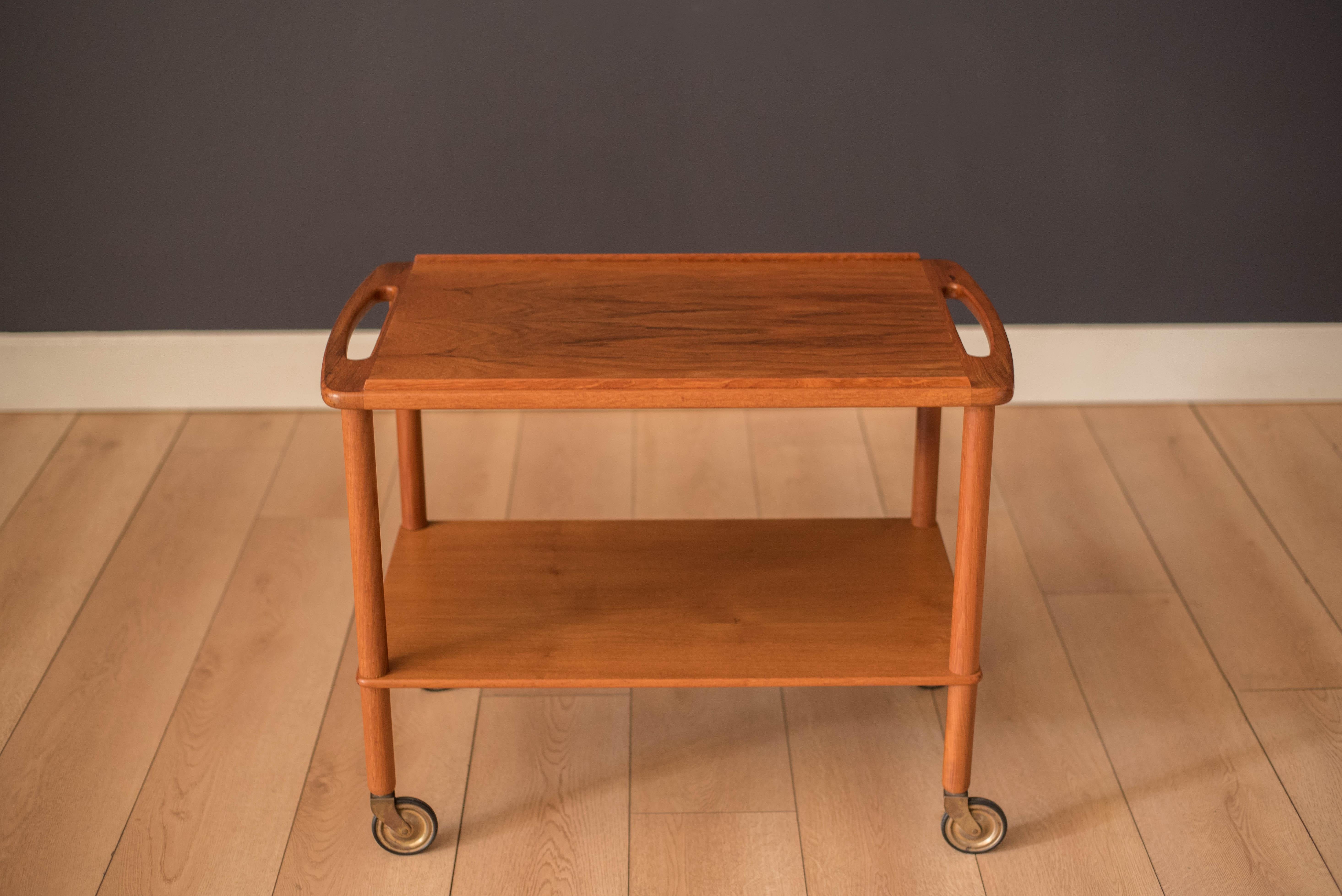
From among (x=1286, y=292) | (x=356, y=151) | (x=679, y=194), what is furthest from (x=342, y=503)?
(x=1286, y=292)

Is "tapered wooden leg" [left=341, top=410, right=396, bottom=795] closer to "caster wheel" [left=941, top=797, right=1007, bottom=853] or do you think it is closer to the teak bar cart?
the teak bar cart

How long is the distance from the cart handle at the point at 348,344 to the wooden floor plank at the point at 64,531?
825mm

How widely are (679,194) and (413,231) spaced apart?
529 millimetres

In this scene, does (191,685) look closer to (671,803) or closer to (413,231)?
(671,803)

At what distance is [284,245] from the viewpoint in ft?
8.09

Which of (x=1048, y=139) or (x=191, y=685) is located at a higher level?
(x=1048, y=139)

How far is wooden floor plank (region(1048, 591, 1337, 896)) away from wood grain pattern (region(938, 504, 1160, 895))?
2cm

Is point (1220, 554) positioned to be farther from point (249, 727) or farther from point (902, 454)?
point (249, 727)

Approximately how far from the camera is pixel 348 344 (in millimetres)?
1418

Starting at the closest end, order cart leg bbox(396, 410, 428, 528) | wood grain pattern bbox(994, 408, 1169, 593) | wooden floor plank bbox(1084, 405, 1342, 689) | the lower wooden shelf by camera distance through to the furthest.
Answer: the lower wooden shelf < cart leg bbox(396, 410, 428, 528) < wooden floor plank bbox(1084, 405, 1342, 689) < wood grain pattern bbox(994, 408, 1169, 593)

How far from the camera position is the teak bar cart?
4.26 feet

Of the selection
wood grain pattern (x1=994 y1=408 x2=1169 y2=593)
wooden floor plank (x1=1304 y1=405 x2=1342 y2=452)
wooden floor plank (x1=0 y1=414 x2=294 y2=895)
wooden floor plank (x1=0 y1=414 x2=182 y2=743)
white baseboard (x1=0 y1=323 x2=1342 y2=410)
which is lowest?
wood grain pattern (x1=994 y1=408 x2=1169 y2=593)

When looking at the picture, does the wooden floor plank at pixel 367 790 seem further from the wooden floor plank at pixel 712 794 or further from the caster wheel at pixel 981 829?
the caster wheel at pixel 981 829

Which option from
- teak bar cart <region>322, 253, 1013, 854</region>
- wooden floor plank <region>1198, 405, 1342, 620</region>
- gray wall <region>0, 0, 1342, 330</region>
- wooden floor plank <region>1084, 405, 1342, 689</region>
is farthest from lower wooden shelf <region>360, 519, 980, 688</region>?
gray wall <region>0, 0, 1342, 330</region>
